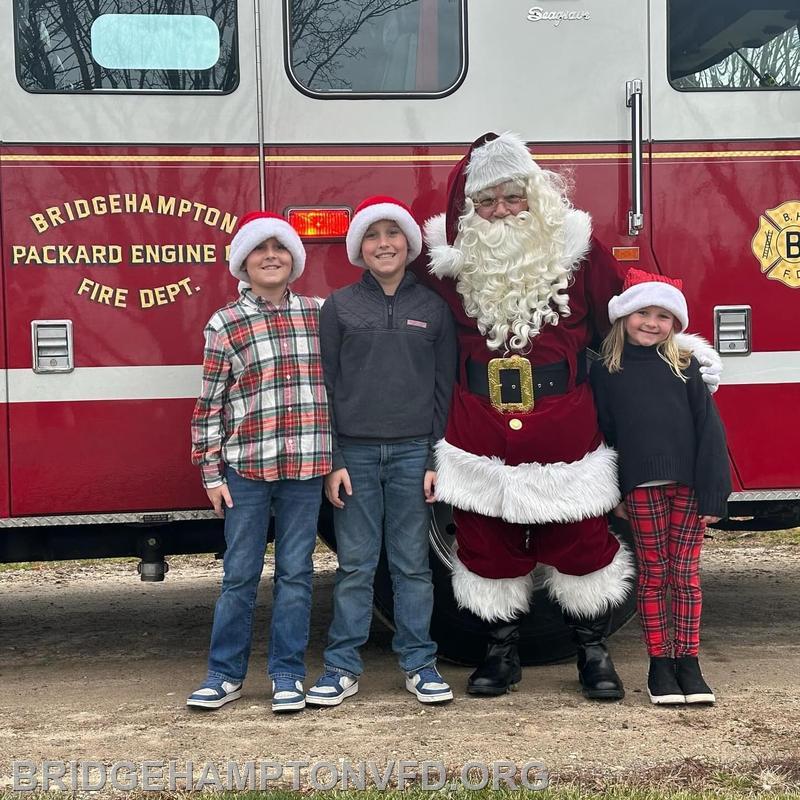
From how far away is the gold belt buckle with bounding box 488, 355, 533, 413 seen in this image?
3.83 metres

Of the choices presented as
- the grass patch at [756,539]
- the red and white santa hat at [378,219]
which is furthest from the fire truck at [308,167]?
the grass patch at [756,539]

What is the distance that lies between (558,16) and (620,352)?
1.35 metres

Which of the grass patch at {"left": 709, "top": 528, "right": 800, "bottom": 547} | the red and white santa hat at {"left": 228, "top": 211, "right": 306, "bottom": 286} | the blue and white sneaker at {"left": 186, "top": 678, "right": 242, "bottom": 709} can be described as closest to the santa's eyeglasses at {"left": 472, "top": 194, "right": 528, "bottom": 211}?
the red and white santa hat at {"left": 228, "top": 211, "right": 306, "bottom": 286}

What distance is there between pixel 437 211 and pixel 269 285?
773 millimetres

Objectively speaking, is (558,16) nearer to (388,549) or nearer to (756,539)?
(388,549)

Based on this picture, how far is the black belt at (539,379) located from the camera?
12.6ft

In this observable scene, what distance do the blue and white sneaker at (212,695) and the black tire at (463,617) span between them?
2.35 ft

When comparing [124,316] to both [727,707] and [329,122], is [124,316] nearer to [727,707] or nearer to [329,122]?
[329,122]

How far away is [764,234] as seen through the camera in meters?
4.25

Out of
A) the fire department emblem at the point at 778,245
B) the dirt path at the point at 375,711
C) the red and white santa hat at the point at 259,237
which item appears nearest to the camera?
the dirt path at the point at 375,711

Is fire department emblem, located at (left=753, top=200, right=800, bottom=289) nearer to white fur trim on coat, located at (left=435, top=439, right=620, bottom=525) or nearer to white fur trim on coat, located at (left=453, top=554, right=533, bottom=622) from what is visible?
white fur trim on coat, located at (left=435, top=439, right=620, bottom=525)

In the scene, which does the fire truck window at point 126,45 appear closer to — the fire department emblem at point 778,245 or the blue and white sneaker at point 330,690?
the fire department emblem at point 778,245

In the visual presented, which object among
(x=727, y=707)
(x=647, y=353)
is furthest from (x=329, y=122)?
(x=727, y=707)

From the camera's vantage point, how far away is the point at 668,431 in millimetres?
3854
